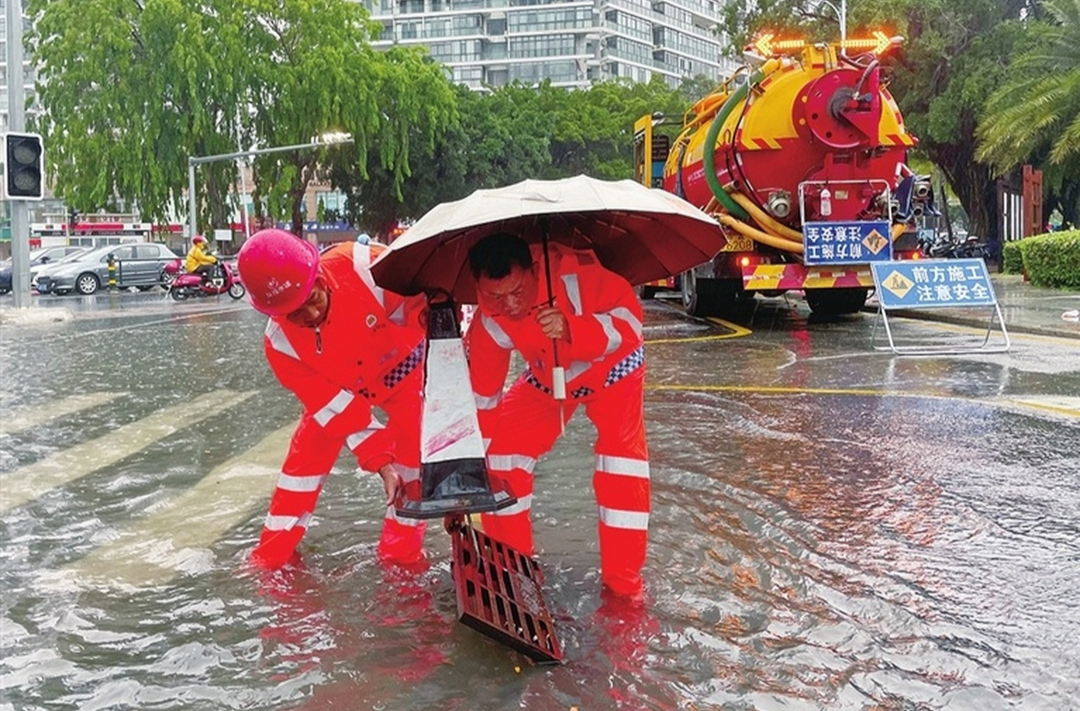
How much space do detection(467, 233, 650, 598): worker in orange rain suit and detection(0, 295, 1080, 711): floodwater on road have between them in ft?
0.98

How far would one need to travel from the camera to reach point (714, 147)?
13.0 meters

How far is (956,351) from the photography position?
10.4 meters

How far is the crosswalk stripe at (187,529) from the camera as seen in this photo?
13.9 feet

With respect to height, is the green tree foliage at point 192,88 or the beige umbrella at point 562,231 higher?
the green tree foliage at point 192,88

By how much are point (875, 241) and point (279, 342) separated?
9.57 meters

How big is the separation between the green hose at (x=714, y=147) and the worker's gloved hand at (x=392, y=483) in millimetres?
9434

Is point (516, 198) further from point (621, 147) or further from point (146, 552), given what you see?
point (621, 147)

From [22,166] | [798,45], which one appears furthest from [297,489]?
[22,166]

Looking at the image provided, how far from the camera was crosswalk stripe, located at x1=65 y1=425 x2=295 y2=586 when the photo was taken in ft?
13.9

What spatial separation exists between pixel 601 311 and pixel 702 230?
0.47 metres

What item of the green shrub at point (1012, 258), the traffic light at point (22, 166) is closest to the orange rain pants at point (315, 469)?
the traffic light at point (22, 166)

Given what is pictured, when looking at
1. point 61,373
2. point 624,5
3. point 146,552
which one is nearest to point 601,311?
point 146,552

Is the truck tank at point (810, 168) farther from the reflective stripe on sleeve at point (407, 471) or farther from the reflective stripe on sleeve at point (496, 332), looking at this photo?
the reflective stripe on sleeve at point (496, 332)

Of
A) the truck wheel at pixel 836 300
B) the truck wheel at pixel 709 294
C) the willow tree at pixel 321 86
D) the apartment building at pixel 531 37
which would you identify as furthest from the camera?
the apartment building at pixel 531 37
